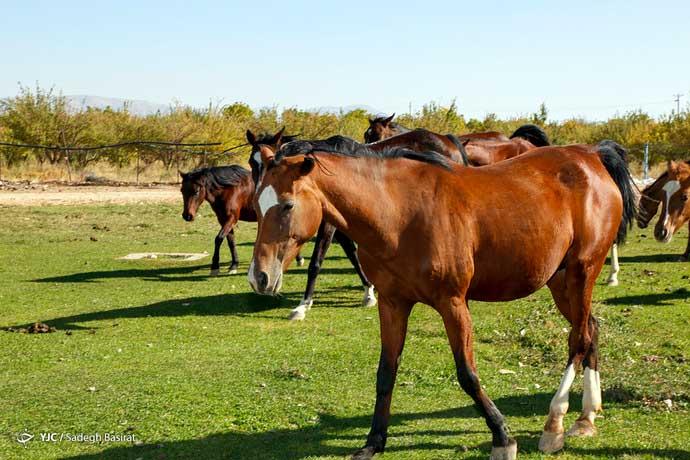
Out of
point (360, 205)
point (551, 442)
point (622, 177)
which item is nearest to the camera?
point (360, 205)

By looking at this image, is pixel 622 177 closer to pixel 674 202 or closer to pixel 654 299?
pixel 654 299

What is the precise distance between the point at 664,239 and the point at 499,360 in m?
5.53

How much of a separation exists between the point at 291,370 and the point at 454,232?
10.3ft

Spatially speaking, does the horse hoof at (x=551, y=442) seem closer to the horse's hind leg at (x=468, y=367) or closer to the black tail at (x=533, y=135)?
the horse's hind leg at (x=468, y=367)

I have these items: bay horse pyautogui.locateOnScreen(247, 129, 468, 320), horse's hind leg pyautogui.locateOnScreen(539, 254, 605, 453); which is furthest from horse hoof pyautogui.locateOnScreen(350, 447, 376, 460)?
bay horse pyautogui.locateOnScreen(247, 129, 468, 320)

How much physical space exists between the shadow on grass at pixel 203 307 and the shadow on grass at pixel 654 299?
11.9 ft

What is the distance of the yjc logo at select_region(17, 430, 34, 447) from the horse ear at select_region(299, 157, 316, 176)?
2986mm

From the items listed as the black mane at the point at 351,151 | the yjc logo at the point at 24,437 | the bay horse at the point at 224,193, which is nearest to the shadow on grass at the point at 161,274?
the bay horse at the point at 224,193

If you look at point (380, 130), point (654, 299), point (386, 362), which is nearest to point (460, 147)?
point (380, 130)

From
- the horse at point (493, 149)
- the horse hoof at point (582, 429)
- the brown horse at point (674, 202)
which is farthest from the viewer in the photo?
the horse at point (493, 149)

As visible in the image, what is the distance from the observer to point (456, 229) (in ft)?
17.3

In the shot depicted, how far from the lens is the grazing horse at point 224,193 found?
621 inches

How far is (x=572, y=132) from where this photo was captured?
5200 cm

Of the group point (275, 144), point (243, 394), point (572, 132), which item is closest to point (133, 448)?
point (243, 394)
